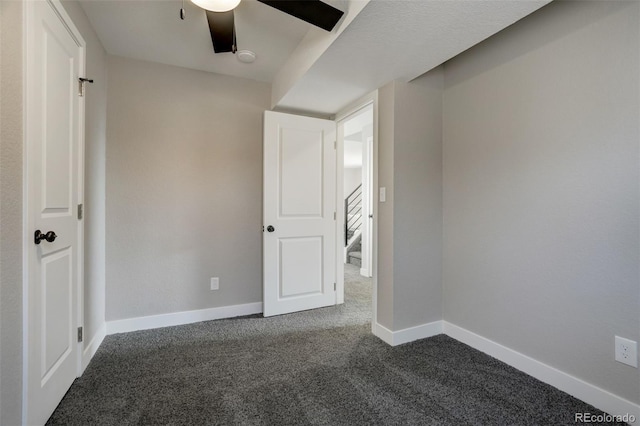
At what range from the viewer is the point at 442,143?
2434mm

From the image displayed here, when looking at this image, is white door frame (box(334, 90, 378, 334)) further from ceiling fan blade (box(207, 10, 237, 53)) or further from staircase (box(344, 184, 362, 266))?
staircase (box(344, 184, 362, 266))

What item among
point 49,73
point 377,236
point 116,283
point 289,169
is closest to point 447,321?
point 377,236

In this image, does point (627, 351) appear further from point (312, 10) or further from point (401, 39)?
point (312, 10)

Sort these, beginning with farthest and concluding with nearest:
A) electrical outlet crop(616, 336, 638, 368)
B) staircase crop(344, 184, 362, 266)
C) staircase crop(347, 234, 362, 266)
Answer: staircase crop(344, 184, 362, 266), staircase crop(347, 234, 362, 266), electrical outlet crop(616, 336, 638, 368)

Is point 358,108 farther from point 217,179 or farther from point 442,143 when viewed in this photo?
point 217,179

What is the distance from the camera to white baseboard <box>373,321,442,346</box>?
2229 mm

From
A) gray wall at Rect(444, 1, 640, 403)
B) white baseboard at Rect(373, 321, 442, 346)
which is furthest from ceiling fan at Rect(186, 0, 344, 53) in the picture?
white baseboard at Rect(373, 321, 442, 346)

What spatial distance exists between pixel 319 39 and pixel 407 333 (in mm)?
2279

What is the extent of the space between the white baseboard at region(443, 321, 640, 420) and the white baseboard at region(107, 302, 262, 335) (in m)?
1.94

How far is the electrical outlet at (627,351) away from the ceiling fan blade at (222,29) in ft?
8.92

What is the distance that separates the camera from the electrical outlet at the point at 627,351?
1382 millimetres

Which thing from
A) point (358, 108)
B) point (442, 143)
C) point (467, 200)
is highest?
point (358, 108)

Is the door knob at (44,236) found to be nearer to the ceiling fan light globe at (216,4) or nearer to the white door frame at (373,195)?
the ceiling fan light globe at (216,4)

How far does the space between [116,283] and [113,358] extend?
659 millimetres
